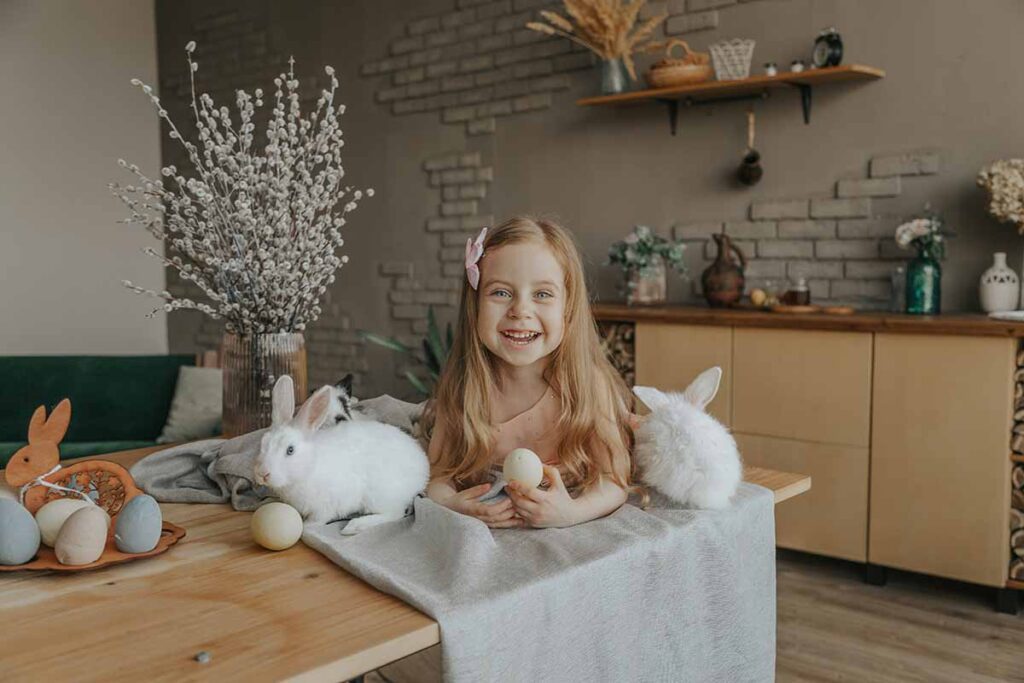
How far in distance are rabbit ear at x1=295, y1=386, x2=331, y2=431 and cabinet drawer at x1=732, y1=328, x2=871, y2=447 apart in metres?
2.33

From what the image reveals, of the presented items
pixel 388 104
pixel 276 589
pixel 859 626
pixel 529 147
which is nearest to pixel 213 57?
pixel 388 104

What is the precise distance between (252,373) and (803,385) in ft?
7.14

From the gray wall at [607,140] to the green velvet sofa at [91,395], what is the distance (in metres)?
1.93

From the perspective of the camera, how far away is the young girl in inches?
61.1

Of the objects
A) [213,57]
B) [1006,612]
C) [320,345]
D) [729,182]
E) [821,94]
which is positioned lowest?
[1006,612]

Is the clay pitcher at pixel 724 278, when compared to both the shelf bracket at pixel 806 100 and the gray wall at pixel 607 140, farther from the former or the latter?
the shelf bracket at pixel 806 100

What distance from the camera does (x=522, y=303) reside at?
60.8 inches

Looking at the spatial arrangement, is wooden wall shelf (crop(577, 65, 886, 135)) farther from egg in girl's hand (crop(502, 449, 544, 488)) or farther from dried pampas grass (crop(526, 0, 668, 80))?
egg in girl's hand (crop(502, 449, 544, 488))

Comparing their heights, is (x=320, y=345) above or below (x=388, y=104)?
below

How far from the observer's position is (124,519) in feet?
4.16

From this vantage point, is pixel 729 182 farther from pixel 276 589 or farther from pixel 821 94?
pixel 276 589

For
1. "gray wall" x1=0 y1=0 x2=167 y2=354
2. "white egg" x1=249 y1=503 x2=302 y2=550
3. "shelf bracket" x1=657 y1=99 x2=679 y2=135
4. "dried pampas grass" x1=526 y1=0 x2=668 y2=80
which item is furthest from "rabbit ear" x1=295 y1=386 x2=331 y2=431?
"gray wall" x1=0 y1=0 x2=167 y2=354

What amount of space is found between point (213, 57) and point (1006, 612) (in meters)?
5.66

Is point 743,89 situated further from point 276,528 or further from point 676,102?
point 276,528
